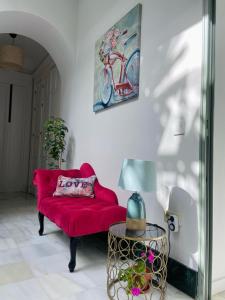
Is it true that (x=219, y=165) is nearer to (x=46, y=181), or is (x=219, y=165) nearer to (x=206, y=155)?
(x=206, y=155)

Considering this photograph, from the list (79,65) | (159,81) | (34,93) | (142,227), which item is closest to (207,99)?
(159,81)

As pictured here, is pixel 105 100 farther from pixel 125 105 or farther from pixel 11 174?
pixel 11 174

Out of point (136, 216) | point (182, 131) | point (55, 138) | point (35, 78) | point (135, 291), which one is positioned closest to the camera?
point (135, 291)

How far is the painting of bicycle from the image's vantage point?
2.33 m

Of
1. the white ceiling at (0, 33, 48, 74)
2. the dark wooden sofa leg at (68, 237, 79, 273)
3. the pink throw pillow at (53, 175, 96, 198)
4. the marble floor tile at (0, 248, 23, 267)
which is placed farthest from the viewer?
the white ceiling at (0, 33, 48, 74)

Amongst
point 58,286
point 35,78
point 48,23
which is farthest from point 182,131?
point 35,78

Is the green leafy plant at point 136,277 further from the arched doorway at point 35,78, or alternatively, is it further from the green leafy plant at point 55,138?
the arched doorway at point 35,78

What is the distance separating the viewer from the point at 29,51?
5.01 metres

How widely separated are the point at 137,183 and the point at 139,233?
318 millimetres

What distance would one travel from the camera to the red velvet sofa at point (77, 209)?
193cm

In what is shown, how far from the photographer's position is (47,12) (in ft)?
10.7

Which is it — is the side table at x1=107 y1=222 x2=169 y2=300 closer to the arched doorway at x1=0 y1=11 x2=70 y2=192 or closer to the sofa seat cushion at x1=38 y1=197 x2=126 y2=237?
the sofa seat cushion at x1=38 y1=197 x2=126 y2=237

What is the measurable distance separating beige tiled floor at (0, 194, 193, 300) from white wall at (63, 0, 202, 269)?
58cm

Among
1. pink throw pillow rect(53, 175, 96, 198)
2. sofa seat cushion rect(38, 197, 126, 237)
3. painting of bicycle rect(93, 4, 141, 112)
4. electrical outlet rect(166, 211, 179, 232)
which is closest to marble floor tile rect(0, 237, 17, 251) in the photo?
A: sofa seat cushion rect(38, 197, 126, 237)
